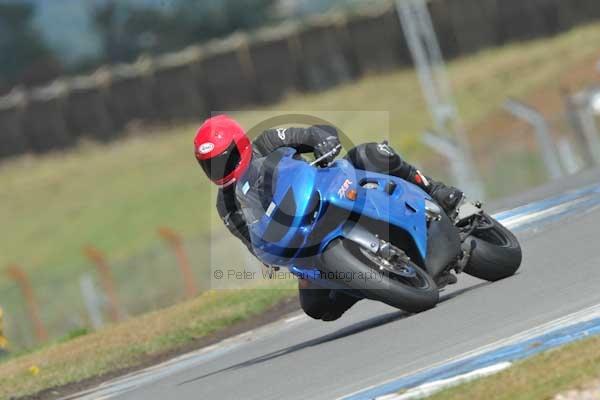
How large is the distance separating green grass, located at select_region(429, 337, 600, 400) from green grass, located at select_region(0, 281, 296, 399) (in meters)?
6.26

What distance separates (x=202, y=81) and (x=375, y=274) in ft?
155

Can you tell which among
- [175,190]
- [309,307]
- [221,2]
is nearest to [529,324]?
[309,307]

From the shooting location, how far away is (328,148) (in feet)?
35.1

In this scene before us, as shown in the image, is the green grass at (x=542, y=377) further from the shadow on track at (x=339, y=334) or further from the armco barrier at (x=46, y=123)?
the armco barrier at (x=46, y=123)

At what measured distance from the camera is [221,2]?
70812mm

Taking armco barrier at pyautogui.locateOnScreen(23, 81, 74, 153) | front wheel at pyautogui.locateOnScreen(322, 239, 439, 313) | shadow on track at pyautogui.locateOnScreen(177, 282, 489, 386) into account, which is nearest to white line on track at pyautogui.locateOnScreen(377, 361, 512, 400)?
front wheel at pyautogui.locateOnScreen(322, 239, 439, 313)

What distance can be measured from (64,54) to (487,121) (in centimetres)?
3689

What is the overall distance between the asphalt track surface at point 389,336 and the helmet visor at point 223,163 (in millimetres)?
1503

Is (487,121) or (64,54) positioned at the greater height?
(64,54)

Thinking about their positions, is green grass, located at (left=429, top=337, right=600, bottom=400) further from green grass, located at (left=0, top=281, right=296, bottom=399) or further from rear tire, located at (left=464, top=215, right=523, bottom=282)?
green grass, located at (left=0, top=281, right=296, bottom=399)

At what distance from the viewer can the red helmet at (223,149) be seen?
1034 cm

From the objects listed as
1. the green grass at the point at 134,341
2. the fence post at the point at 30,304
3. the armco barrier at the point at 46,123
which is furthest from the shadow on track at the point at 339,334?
the armco barrier at the point at 46,123

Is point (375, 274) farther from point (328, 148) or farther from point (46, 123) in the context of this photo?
point (46, 123)

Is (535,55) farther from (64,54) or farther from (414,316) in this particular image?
(414,316)
